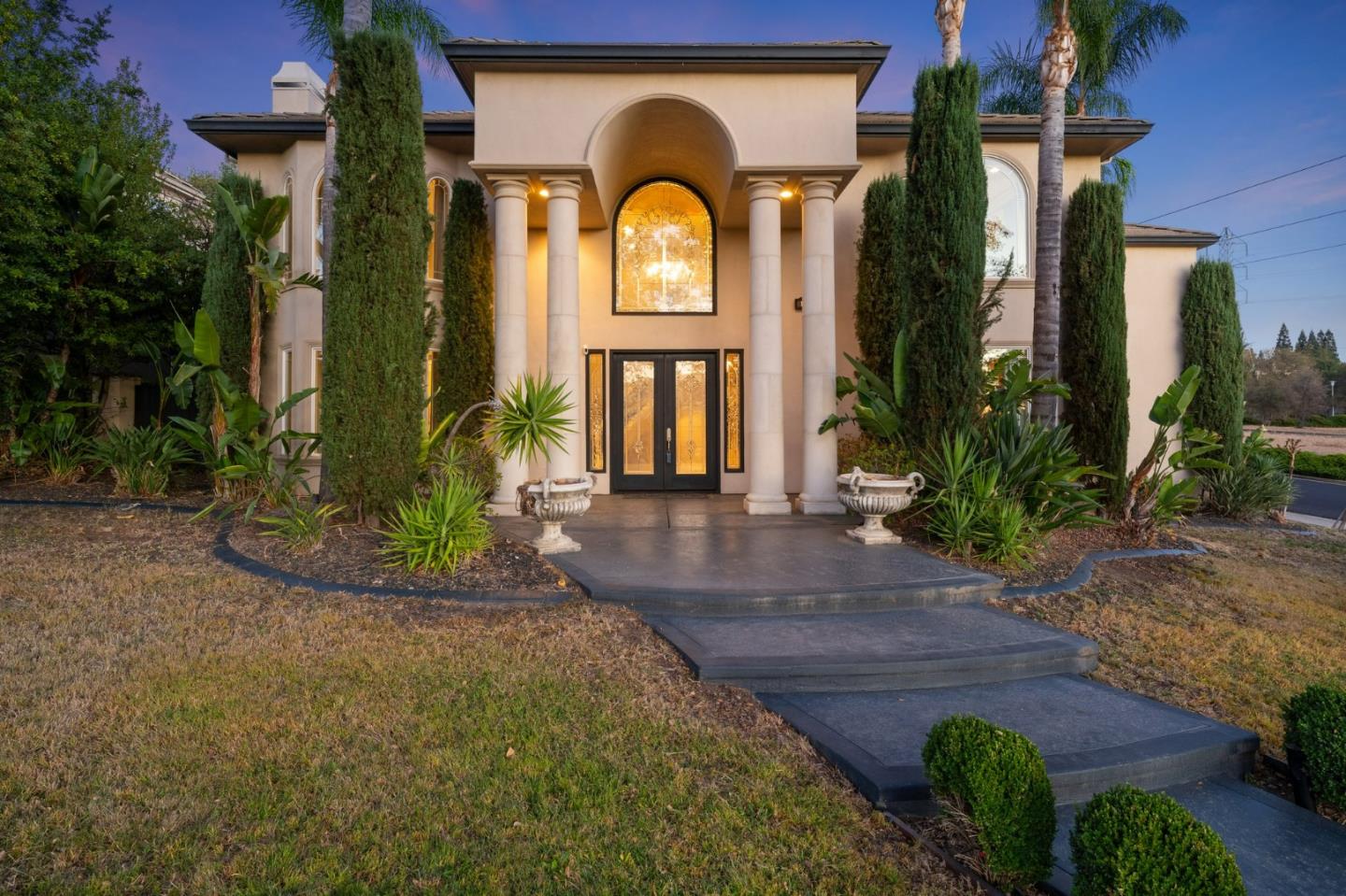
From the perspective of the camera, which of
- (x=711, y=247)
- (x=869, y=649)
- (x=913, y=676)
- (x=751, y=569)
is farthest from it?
(x=711, y=247)

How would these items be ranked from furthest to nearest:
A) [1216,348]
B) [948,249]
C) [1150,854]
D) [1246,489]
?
[1216,348]
[1246,489]
[948,249]
[1150,854]

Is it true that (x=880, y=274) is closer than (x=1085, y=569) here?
No

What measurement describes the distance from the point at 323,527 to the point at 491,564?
7.81ft

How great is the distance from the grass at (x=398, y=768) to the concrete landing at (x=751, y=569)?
772 mm

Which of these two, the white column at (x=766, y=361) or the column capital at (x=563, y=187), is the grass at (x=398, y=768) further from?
the column capital at (x=563, y=187)

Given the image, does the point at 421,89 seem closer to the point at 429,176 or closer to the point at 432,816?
the point at 429,176

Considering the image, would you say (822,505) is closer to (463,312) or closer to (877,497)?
(877,497)

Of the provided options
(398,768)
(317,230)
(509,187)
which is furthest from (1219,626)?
(317,230)

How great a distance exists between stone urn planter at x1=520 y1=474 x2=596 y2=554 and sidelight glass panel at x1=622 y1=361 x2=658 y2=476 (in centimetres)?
530

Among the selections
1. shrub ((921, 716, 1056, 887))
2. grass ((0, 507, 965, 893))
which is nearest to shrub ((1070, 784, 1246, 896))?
shrub ((921, 716, 1056, 887))

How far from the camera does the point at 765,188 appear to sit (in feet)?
32.0

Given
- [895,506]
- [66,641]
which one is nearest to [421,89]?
[66,641]

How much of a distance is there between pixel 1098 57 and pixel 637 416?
55.6ft

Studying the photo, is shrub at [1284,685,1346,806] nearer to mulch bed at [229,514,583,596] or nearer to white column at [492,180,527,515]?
mulch bed at [229,514,583,596]
